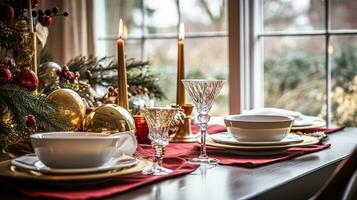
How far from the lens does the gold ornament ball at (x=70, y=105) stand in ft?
4.58

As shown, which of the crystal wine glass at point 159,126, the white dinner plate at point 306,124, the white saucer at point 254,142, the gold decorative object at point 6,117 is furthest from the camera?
the white dinner plate at point 306,124

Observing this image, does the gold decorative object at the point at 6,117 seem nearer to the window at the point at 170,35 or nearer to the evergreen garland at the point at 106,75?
the evergreen garland at the point at 106,75

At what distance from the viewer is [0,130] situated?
1.21 metres

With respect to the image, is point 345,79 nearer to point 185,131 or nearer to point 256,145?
point 185,131

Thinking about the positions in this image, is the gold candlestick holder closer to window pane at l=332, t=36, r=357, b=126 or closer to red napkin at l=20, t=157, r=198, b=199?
red napkin at l=20, t=157, r=198, b=199

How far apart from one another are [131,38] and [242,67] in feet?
2.10

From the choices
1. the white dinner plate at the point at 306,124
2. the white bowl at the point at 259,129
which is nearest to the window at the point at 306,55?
the white dinner plate at the point at 306,124

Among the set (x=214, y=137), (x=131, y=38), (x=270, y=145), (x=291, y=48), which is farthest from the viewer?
(x=131, y=38)

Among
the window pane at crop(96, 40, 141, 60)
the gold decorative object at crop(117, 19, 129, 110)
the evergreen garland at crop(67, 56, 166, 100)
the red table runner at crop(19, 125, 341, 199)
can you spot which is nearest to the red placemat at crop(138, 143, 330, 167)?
the red table runner at crop(19, 125, 341, 199)

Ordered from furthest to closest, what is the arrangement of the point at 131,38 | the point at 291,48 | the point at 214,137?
the point at 131,38, the point at 291,48, the point at 214,137

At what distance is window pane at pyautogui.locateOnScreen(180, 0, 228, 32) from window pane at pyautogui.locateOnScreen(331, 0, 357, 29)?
18.1 inches

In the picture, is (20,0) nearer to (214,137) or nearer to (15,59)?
(15,59)

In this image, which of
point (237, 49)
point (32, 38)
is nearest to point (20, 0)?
point (32, 38)

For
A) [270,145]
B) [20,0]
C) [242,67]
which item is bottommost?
[270,145]
